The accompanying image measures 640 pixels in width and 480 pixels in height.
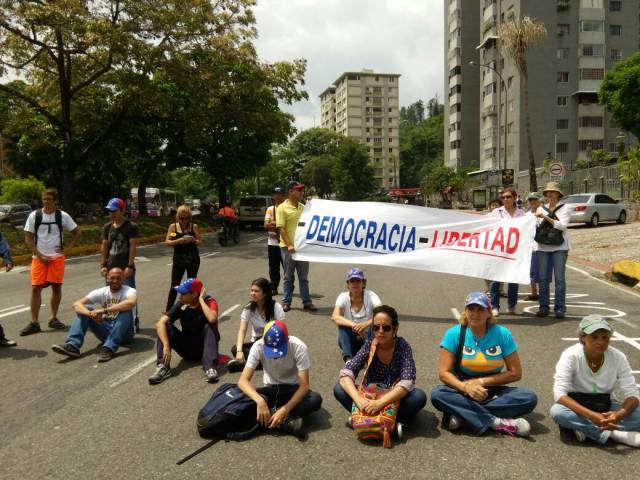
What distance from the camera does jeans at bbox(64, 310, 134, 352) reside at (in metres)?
6.72

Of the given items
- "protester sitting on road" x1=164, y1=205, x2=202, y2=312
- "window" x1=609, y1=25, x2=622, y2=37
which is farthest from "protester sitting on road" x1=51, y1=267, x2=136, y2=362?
"window" x1=609, y1=25, x2=622, y2=37

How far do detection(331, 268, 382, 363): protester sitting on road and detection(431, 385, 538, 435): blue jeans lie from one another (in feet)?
5.26

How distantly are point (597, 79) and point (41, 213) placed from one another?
65.0 metres

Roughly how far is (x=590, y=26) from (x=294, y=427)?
67.8 metres

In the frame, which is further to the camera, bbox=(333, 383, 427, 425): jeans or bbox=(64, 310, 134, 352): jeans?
bbox=(64, 310, 134, 352): jeans

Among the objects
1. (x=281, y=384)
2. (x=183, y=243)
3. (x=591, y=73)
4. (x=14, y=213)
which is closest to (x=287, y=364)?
(x=281, y=384)

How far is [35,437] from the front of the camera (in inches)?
177

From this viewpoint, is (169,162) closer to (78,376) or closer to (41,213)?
(41,213)

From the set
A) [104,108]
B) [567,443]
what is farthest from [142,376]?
[104,108]

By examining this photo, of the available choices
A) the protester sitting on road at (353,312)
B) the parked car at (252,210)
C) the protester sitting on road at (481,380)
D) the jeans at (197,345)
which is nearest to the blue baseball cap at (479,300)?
the protester sitting on road at (481,380)

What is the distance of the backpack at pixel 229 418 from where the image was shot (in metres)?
4.37

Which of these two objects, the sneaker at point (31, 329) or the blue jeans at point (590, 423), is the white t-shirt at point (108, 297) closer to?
the sneaker at point (31, 329)

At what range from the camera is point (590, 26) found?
2399 inches

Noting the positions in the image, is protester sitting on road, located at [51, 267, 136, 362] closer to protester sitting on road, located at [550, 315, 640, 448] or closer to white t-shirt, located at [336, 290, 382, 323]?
white t-shirt, located at [336, 290, 382, 323]
